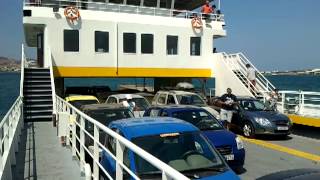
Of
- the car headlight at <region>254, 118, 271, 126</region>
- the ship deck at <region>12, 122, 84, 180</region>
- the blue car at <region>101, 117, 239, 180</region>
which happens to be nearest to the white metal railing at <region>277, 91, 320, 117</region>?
the car headlight at <region>254, 118, 271, 126</region>

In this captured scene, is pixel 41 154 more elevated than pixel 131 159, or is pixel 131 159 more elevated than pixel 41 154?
pixel 131 159

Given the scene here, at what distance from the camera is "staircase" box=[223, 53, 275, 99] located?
24.2 meters

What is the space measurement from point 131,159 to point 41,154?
5780 mm

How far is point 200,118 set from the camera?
11.1 meters

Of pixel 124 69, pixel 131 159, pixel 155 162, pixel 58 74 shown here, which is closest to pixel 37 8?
pixel 58 74

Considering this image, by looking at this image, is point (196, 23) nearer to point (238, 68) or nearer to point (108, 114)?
point (238, 68)

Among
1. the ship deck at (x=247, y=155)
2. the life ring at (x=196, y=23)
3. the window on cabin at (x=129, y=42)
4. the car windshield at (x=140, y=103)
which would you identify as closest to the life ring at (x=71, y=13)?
the window on cabin at (x=129, y=42)

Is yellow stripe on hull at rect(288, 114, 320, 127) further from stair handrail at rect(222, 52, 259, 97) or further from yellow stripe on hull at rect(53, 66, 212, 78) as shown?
yellow stripe on hull at rect(53, 66, 212, 78)

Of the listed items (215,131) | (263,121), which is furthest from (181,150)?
(263,121)

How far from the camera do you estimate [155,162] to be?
322 cm

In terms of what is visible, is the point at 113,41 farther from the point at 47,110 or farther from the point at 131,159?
the point at 131,159

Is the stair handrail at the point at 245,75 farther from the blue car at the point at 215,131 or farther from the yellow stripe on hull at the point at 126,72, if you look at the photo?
the blue car at the point at 215,131

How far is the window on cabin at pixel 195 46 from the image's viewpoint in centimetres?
2842

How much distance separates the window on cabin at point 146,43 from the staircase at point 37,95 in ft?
20.6
